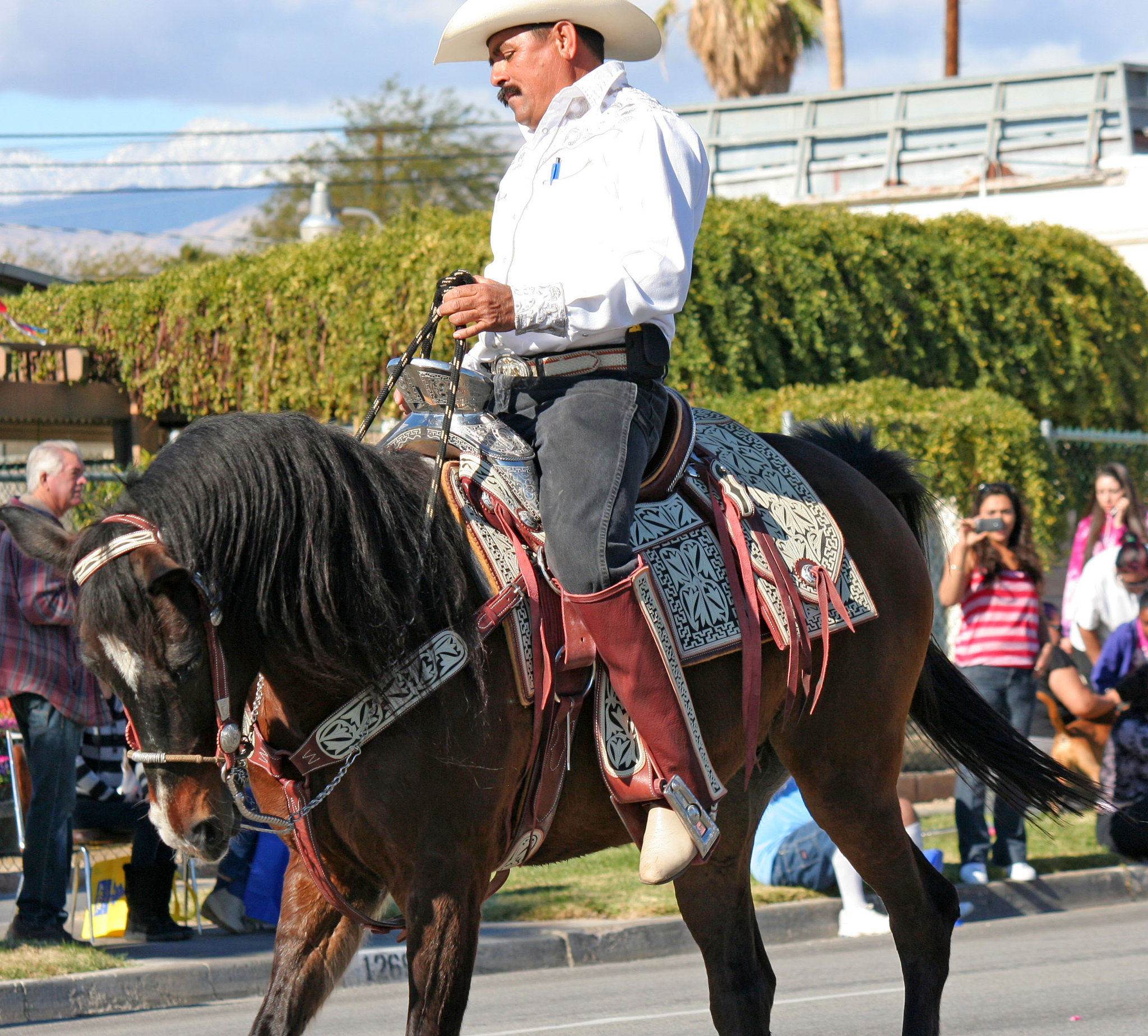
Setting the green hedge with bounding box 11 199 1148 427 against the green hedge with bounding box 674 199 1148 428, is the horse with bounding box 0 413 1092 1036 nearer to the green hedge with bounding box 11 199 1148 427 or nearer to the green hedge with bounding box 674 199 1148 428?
the green hedge with bounding box 11 199 1148 427

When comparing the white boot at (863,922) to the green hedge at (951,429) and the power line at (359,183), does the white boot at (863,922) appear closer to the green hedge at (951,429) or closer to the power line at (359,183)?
the green hedge at (951,429)

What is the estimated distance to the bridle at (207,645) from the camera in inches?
127

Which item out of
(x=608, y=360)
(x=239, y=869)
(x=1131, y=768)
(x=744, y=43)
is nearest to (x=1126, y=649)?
(x=1131, y=768)

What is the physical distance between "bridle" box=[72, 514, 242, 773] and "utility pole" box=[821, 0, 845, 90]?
30613 millimetres

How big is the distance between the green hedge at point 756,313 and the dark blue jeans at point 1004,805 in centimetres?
605

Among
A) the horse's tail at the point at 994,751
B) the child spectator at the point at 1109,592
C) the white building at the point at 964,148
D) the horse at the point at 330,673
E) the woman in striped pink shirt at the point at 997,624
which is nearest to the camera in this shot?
the horse at the point at 330,673

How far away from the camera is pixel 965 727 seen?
5.25m

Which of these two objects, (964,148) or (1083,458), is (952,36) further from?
(1083,458)

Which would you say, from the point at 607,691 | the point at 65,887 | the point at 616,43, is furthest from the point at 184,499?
the point at 65,887

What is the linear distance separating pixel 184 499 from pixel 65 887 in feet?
15.0

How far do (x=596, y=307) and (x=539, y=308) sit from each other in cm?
16

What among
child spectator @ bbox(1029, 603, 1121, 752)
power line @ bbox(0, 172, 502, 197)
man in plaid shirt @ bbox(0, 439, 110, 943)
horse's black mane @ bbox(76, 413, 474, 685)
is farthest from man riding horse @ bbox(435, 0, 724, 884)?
power line @ bbox(0, 172, 502, 197)

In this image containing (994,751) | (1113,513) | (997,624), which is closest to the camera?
(994,751)

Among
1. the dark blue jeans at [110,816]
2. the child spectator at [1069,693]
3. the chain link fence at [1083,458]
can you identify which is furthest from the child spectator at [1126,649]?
the dark blue jeans at [110,816]
